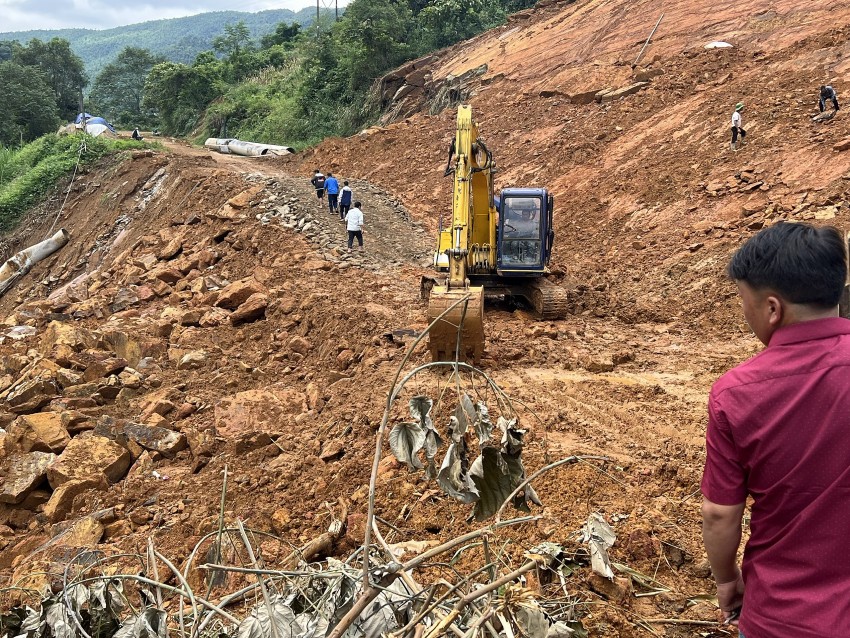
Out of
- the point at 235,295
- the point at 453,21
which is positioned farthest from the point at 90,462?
the point at 453,21

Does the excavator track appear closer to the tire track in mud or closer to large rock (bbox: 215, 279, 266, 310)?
the tire track in mud

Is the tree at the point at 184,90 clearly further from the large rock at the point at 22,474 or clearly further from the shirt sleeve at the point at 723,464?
the shirt sleeve at the point at 723,464

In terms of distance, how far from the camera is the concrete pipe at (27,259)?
60.0ft

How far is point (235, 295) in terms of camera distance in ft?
35.7

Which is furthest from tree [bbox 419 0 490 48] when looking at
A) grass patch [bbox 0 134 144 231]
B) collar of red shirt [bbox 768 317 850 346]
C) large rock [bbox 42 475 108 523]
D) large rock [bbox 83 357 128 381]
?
collar of red shirt [bbox 768 317 850 346]

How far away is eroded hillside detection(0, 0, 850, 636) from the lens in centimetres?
466

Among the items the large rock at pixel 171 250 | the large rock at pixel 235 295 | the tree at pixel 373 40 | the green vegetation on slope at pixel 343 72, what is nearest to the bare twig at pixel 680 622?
the large rock at pixel 235 295

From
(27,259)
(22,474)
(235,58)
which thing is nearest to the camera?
(22,474)

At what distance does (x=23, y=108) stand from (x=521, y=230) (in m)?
35.6

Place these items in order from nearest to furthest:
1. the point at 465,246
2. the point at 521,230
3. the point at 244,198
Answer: the point at 465,246 → the point at 521,230 → the point at 244,198

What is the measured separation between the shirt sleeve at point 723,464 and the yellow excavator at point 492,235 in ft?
19.5

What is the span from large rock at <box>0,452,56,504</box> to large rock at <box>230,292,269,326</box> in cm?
421

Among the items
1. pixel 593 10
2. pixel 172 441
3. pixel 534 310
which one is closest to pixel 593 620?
pixel 172 441

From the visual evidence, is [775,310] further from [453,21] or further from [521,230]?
[453,21]
